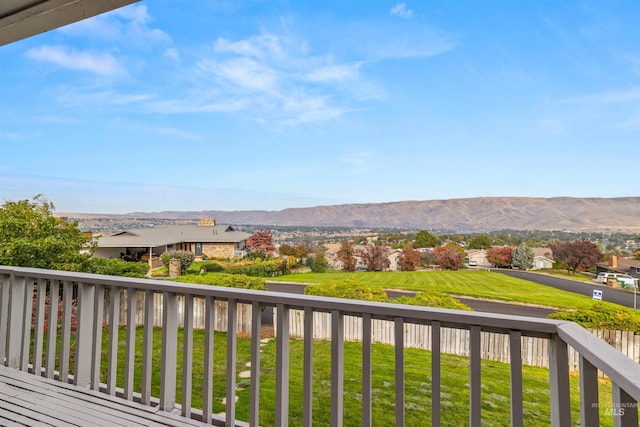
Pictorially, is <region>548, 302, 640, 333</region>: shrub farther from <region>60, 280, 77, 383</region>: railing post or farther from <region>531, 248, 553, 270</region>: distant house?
<region>60, 280, 77, 383</region>: railing post

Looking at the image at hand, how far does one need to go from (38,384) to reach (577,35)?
4266mm

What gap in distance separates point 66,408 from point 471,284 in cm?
252

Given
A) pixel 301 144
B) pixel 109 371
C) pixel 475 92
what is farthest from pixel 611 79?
pixel 109 371

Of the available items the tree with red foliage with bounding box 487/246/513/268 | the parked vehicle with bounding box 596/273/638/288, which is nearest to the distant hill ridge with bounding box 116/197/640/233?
the tree with red foliage with bounding box 487/246/513/268

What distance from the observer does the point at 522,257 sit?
250cm

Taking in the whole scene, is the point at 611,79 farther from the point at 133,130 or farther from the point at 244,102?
the point at 133,130

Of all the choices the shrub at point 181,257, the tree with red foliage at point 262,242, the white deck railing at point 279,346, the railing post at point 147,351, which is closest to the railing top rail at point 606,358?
the white deck railing at point 279,346

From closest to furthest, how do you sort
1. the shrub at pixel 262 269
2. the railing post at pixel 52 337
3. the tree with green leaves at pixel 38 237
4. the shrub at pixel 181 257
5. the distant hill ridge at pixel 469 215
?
the railing post at pixel 52 337 < the distant hill ridge at pixel 469 215 < the shrub at pixel 262 269 < the shrub at pixel 181 257 < the tree with green leaves at pixel 38 237

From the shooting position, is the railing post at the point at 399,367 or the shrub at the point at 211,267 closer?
the railing post at the point at 399,367

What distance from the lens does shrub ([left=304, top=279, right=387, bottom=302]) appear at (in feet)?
7.55

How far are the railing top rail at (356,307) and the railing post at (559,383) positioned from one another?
0.05 m

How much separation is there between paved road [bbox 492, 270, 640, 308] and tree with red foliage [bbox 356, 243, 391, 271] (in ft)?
2.89

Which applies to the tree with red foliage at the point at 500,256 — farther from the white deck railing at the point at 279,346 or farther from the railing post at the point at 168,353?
the railing post at the point at 168,353

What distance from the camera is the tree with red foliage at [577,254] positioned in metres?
2.22
